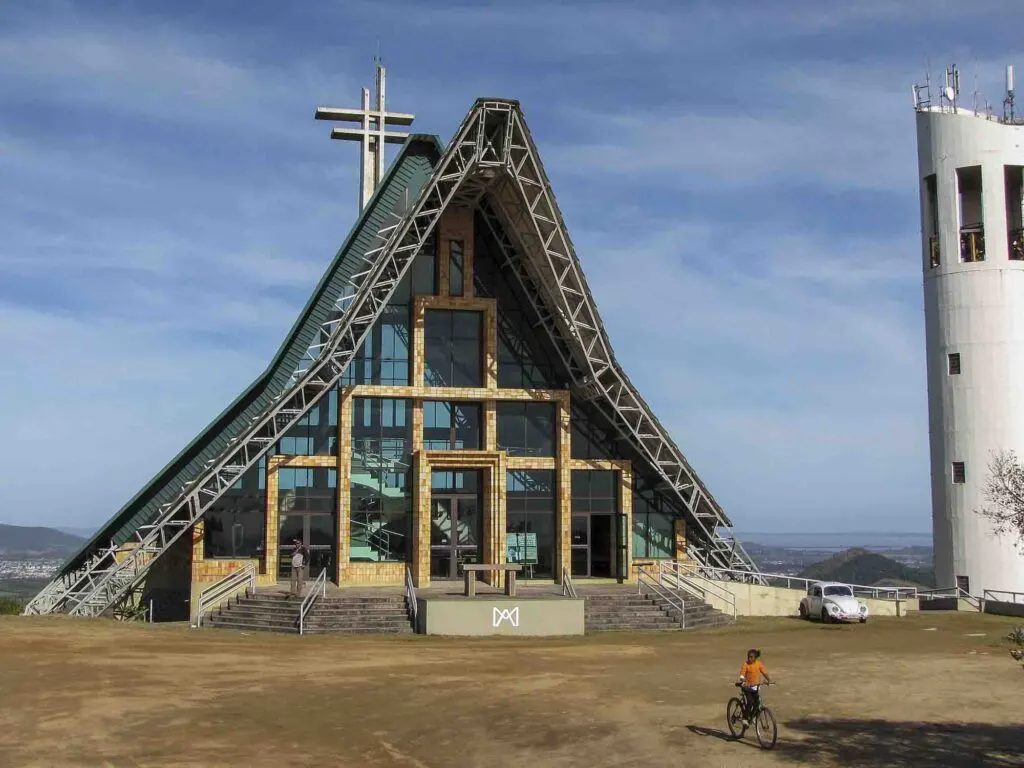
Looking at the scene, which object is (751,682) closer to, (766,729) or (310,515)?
(766,729)

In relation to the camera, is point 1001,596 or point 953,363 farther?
point 953,363

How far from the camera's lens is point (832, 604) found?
38562 millimetres

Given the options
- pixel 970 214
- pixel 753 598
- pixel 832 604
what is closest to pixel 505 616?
pixel 753 598

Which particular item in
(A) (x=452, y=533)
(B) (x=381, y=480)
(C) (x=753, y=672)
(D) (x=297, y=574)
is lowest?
(C) (x=753, y=672)

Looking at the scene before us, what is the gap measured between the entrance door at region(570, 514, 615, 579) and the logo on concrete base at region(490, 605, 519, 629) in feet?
26.4

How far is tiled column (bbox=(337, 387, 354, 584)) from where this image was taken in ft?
125

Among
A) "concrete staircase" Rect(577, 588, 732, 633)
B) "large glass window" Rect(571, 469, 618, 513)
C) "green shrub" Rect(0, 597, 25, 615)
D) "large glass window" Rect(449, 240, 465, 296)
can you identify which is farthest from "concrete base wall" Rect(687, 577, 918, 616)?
"green shrub" Rect(0, 597, 25, 615)

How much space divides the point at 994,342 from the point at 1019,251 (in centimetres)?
409

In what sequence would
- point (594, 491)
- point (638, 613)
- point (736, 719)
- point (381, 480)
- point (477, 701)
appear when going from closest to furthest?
point (736, 719), point (477, 701), point (638, 613), point (381, 480), point (594, 491)

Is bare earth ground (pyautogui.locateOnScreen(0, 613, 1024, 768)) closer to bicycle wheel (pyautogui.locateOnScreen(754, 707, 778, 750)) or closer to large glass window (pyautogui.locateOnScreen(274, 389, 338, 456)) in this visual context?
bicycle wheel (pyautogui.locateOnScreen(754, 707, 778, 750))

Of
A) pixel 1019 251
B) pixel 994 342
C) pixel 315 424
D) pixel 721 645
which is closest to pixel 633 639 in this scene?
pixel 721 645

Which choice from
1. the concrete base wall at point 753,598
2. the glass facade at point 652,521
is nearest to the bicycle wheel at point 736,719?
the concrete base wall at point 753,598

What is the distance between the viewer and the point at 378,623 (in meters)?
33.2

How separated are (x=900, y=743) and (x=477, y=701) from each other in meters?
8.01
